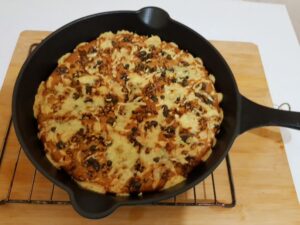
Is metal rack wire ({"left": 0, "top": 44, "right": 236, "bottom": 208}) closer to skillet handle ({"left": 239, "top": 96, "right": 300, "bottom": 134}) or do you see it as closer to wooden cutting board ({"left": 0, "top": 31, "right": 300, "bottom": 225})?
wooden cutting board ({"left": 0, "top": 31, "right": 300, "bottom": 225})

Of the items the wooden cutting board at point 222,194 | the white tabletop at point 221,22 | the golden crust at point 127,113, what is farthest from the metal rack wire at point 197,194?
the white tabletop at point 221,22

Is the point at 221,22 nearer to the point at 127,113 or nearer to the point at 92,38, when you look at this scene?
the point at 92,38

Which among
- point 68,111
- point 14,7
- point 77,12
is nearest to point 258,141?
point 68,111

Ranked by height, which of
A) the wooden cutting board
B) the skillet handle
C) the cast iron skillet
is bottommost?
the wooden cutting board

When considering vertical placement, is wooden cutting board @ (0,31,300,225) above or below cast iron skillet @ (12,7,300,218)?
below

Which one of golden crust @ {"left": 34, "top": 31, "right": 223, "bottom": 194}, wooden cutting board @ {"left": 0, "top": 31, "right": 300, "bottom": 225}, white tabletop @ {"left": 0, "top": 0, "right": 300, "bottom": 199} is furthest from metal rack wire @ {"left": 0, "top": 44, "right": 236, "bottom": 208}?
white tabletop @ {"left": 0, "top": 0, "right": 300, "bottom": 199}

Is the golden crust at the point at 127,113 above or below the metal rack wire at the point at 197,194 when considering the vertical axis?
above

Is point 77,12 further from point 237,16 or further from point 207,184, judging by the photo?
point 207,184

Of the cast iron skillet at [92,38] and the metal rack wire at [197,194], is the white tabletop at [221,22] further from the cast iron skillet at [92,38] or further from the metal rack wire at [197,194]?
the metal rack wire at [197,194]
